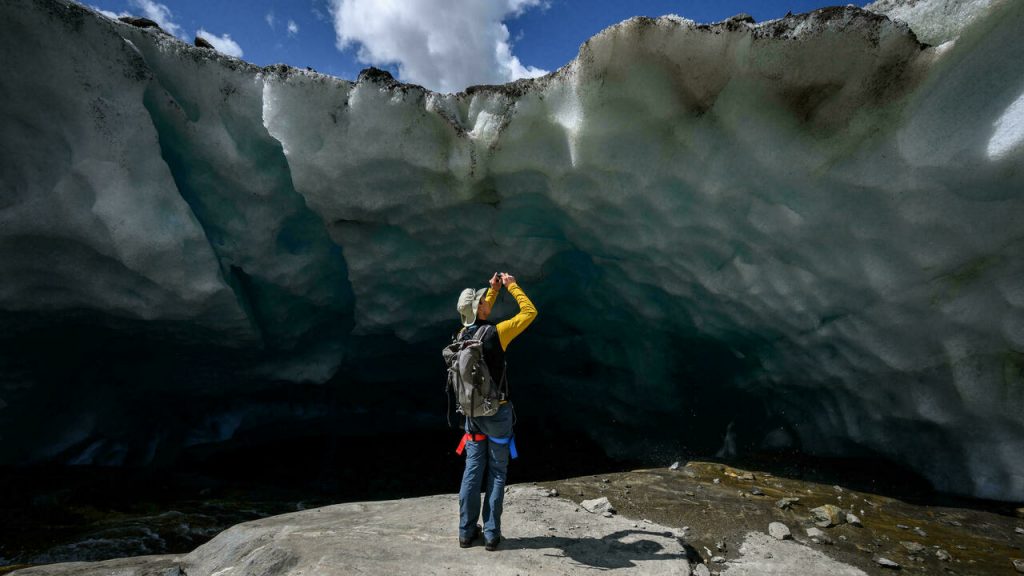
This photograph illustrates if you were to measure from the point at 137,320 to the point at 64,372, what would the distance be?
147cm

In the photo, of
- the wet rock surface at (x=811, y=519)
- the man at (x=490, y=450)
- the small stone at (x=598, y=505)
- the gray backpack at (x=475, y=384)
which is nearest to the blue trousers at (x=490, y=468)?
the man at (x=490, y=450)

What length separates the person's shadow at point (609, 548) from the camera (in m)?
3.39

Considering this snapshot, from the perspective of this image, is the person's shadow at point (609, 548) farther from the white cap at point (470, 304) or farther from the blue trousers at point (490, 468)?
the white cap at point (470, 304)

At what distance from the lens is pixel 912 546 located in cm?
385

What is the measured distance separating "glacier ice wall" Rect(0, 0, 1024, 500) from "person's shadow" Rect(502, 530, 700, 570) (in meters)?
3.24

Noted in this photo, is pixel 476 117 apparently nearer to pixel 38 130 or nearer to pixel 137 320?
pixel 38 130

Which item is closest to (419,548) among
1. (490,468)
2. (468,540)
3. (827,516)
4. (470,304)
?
(468,540)

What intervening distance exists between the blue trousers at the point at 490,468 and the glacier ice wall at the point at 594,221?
10.8ft

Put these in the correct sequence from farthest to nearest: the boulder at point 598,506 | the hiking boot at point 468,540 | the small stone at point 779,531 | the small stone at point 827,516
A: the boulder at point 598,506 → the small stone at point 827,516 → the small stone at point 779,531 → the hiking boot at point 468,540

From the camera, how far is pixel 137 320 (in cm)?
652

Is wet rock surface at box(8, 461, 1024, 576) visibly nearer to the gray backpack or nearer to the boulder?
the boulder

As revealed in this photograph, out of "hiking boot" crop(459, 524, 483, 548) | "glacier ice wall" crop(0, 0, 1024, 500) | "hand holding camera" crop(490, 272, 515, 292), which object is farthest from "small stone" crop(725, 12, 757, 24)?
"hiking boot" crop(459, 524, 483, 548)

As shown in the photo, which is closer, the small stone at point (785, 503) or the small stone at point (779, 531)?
the small stone at point (779, 531)

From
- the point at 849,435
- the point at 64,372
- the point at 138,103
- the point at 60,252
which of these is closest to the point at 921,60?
the point at 849,435
